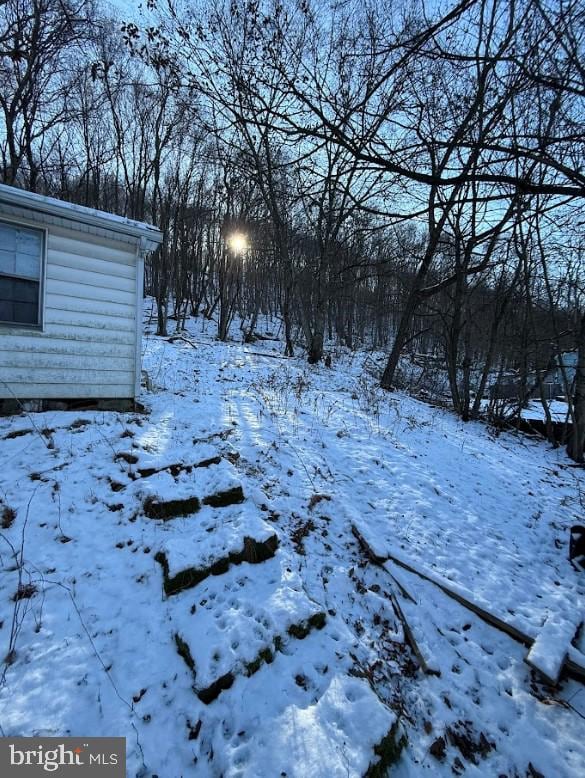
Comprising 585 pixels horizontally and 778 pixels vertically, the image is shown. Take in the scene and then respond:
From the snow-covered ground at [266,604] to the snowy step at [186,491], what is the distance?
0.02 meters

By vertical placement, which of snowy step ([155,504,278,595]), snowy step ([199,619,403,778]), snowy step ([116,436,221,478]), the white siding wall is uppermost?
the white siding wall

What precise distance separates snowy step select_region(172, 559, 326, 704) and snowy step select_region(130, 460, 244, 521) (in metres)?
0.83

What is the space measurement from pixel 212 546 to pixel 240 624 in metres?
0.69

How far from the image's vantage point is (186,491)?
338 cm

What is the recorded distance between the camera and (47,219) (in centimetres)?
467

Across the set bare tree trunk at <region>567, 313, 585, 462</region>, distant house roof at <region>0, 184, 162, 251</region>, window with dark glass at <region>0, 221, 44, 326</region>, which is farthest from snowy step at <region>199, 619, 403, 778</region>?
bare tree trunk at <region>567, 313, 585, 462</region>

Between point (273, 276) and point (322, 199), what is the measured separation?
2577cm

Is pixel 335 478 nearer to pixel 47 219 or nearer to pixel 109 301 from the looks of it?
pixel 109 301

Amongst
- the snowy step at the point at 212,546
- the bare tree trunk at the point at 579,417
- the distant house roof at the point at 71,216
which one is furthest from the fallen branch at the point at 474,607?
the bare tree trunk at the point at 579,417

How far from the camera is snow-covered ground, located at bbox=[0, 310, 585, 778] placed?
69.0 inches

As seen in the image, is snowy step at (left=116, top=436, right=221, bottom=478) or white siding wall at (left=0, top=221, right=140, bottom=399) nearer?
snowy step at (left=116, top=436, right=221, bottom=478)

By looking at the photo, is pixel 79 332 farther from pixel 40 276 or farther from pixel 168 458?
pixel 168 458

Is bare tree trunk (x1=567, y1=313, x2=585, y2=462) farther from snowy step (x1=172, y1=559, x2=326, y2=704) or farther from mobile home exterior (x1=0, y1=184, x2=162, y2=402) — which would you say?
mobile home exterior (x1=0, y1=184, x2=162, y2=402)

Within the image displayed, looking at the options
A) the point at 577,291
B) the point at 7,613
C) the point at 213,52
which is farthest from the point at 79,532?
the point at 577,291
